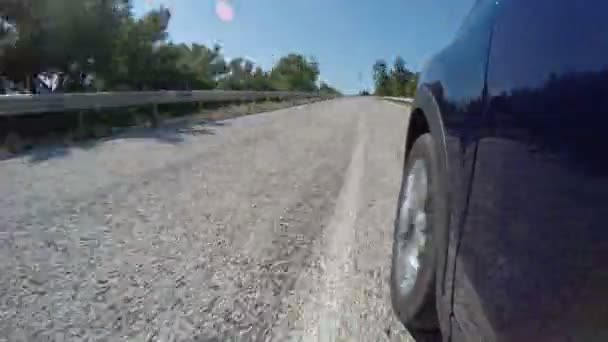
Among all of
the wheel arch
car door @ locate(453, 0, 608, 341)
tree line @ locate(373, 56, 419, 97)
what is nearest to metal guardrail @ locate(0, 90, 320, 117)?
the wheel arch

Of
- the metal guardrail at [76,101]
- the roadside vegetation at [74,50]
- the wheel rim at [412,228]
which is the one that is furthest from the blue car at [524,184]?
the roadside vegetation at [74,50]

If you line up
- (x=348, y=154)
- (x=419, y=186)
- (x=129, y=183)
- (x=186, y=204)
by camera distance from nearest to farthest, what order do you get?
(x=419, y=186)
(x=186, y=204)
(x=129, y=183)
(x=348, y=154)

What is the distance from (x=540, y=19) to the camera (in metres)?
1.20

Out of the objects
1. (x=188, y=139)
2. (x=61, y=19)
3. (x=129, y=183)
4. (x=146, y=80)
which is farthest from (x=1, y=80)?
(x=129, y=183)

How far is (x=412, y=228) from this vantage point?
2207 millimetres

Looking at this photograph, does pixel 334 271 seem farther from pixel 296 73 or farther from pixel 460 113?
pixel 296 73

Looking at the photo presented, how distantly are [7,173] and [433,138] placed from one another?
5.03 metres

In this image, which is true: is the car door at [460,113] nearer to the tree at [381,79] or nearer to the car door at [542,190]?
the car door at [542,190]

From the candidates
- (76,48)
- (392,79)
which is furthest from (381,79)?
(76,48)

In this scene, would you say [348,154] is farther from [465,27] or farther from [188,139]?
[465,27]

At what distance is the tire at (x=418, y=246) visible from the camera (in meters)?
1.71

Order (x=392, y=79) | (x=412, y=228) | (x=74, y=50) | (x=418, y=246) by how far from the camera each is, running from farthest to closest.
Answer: (x=392, y=79) → (x=74, y=50) → (x=412, y=228) → (x=418, y=246)

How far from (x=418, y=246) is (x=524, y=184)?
98 centimetres

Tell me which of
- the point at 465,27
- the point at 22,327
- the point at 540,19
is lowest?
the point at 22,327
